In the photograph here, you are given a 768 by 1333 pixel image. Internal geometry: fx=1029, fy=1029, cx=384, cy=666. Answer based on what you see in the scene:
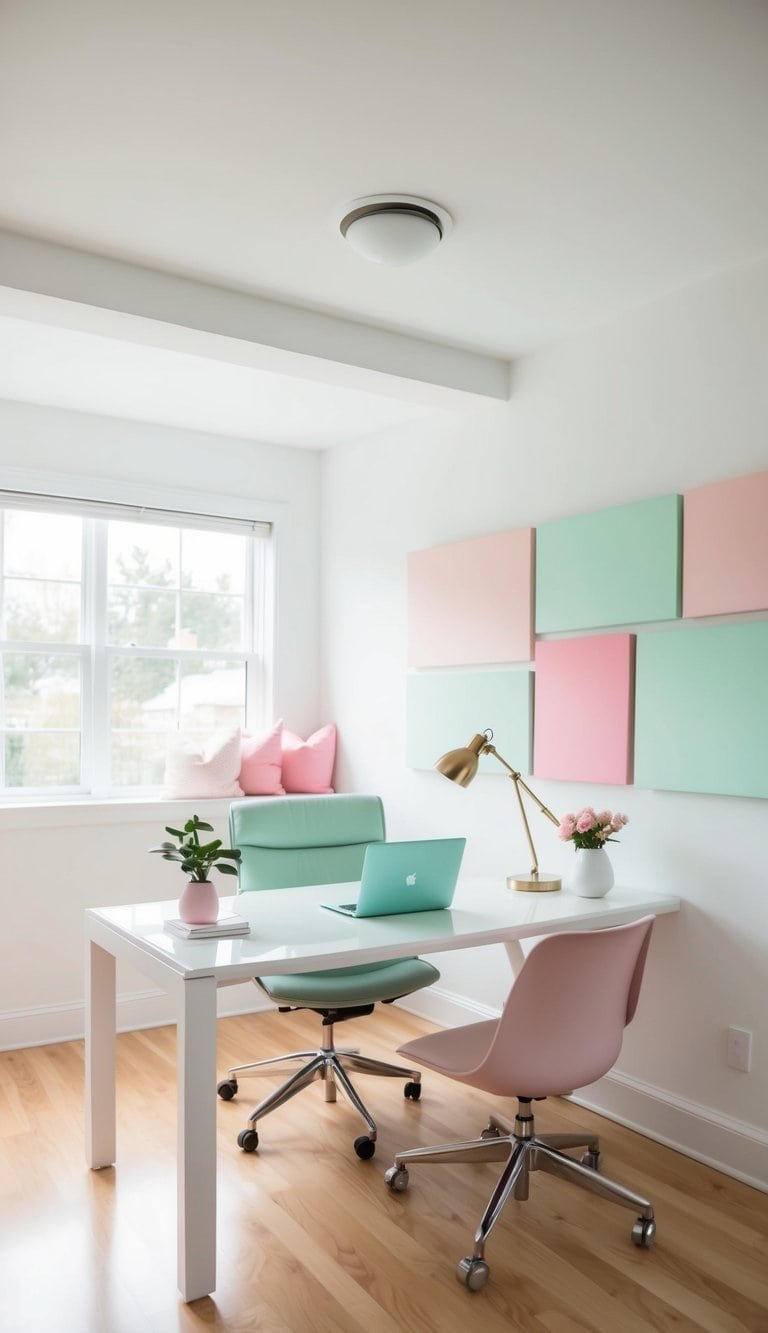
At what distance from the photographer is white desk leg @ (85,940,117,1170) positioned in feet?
9.20

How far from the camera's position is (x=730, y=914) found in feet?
9.57

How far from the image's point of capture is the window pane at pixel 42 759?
424 cm

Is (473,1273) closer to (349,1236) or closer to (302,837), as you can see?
(349,1236)

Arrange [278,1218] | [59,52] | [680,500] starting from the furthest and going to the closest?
[680,500]
[278,1218]
[59,52]

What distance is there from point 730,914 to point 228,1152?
62.8 inches

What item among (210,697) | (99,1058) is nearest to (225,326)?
(210,697)

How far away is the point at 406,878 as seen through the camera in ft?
9.02

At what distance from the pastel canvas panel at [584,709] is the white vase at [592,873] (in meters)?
0.28

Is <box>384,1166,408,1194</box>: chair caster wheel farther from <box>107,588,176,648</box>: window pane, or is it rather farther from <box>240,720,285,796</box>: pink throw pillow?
<box>107,588,176,648</box>: window pane

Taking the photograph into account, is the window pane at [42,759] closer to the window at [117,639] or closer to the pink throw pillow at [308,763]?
the window at [117,639]

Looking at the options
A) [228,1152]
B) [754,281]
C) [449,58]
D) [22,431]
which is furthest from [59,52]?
[228,1152]

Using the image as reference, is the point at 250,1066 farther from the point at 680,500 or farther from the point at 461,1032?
the point at 680,500

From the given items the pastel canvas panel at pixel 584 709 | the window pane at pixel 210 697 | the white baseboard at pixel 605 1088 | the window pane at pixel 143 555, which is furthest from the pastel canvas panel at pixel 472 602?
the white baseboard at pixel 605 1088

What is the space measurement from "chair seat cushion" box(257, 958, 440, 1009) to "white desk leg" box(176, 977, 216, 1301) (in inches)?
28.9
